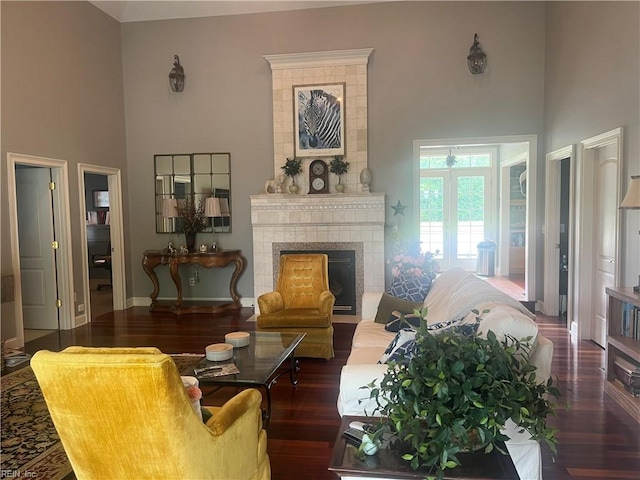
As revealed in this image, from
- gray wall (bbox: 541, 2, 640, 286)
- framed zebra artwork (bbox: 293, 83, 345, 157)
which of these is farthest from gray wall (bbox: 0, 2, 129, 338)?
gray wall (bbox: 541, 2, 640, 286)

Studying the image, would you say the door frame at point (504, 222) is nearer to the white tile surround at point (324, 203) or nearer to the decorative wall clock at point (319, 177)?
the white tile surround at point (324, 203)

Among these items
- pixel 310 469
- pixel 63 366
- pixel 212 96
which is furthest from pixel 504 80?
pixel 63 366

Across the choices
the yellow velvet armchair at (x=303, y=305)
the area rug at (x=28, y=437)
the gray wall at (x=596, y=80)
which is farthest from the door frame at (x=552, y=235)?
the area rug at (x=28, y=437)

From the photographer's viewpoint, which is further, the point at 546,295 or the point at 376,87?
the point at 376,87

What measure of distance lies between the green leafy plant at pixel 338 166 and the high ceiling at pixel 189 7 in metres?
2.05

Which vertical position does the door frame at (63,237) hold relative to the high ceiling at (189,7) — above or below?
below

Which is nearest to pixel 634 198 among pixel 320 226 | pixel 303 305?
pixel 303 305

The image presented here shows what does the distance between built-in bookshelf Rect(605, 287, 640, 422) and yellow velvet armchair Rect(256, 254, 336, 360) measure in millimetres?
2187

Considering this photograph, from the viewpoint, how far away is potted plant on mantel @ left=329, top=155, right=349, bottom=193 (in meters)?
6.01

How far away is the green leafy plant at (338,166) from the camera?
6.02 m

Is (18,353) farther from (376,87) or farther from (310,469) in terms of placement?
(376,87)

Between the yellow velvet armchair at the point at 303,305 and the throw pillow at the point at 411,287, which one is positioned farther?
the yellow velvet armchair at the point at 303,305

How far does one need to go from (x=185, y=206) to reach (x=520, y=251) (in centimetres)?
648

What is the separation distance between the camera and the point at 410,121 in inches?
237
